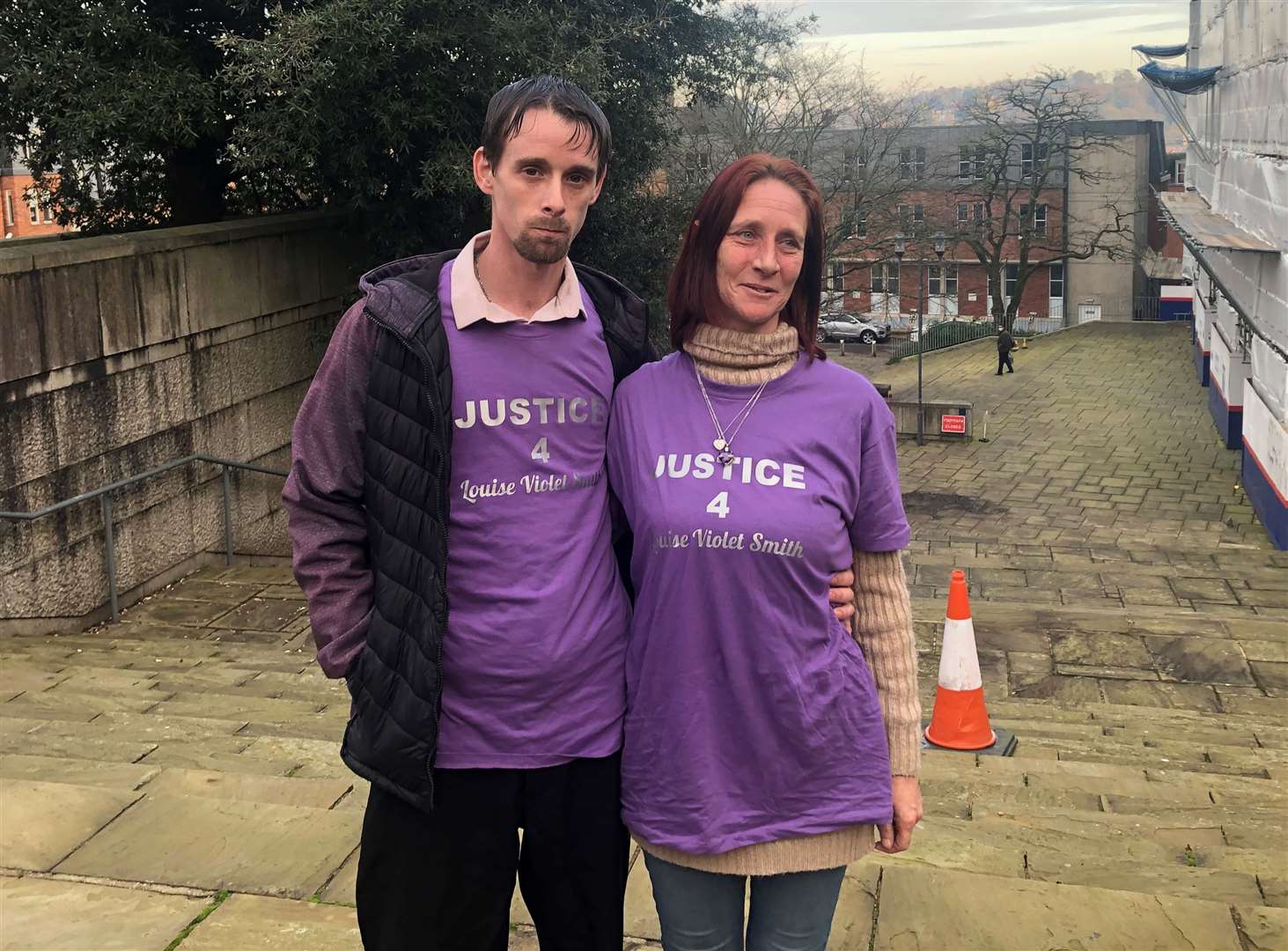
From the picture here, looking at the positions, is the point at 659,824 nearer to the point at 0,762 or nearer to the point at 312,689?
the point at 0,762

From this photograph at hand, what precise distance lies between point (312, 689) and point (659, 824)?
183 inches

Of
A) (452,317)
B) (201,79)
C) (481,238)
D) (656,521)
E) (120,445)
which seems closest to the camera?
(656,521)

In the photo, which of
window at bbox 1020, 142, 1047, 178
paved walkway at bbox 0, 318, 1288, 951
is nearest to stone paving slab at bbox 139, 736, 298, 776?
paved walkway at bbox 0, 318, 1288, 951

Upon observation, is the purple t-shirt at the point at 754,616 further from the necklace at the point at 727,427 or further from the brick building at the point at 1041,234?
the brick building at the point at 1041,234

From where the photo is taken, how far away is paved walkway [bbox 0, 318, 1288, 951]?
9.91ft

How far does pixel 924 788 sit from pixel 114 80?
822 centimetres

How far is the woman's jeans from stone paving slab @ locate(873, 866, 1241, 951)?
847 millimetres

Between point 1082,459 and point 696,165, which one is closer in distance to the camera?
point 696,165

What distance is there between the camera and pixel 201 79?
34.2 feet

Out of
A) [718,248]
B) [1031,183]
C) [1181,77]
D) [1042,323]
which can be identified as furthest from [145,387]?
[1042,323]

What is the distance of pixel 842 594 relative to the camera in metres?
2.15

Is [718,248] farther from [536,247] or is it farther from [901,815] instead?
[901,815]

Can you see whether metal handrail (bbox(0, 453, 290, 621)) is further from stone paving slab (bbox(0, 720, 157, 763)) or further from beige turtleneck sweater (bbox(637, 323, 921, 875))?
beige turtleneck sweater (bbox(637, 323, 921, 875))

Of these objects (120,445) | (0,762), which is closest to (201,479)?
(120,445)
